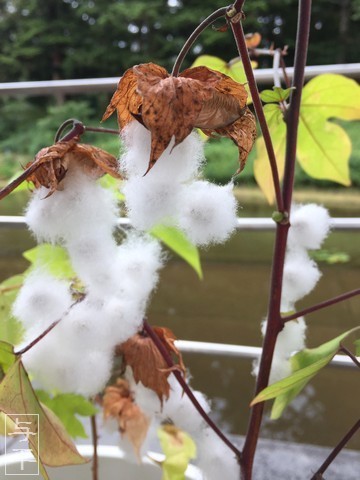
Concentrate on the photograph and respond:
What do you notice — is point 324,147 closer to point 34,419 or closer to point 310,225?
point 310,225

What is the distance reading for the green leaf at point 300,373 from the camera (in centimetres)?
25

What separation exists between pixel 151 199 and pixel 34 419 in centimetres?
13

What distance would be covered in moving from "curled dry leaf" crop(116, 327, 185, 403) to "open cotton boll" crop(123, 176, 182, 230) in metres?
0.11

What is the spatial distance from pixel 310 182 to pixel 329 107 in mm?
4241

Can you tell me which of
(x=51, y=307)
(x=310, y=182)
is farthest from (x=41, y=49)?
(x=51, y=307)

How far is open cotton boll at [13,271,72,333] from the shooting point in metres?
0.29

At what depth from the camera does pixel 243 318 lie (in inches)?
69.7

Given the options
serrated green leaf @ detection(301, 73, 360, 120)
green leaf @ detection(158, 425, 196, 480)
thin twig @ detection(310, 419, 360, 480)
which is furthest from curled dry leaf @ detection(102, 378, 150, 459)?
serrated green leaf @ detection(301, 73, 360, 120)

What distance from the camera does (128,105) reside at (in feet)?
0.67

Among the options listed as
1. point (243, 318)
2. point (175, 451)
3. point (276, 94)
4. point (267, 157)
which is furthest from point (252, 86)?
point (243, 318)

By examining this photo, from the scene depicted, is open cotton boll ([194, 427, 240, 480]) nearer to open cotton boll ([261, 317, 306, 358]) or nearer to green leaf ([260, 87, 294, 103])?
open cotton boll ([261, 317, 306, 358])

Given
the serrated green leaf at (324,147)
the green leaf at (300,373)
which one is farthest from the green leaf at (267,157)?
Result: the green leaf at (300,373)

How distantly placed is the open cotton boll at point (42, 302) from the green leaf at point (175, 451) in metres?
0.12

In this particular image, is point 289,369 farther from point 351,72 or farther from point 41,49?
point 41,49
